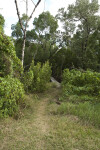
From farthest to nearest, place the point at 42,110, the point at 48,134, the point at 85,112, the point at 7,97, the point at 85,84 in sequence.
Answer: the point at 85,84 < the point at 42,110 < the point at 85,112 < the point at 7,97 < the point at 48,134

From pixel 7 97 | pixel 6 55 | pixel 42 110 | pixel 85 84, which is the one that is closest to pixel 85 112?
pixel 42 110

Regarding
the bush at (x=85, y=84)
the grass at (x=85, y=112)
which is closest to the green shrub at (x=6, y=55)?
the grass at (x=85, y=112)

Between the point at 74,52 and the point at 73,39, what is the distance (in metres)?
1.91

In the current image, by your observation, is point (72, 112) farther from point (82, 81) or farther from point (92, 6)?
point (92, 6)

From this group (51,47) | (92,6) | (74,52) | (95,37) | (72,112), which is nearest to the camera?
(72,112)

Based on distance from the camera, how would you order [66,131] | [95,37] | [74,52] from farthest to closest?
[74,52], [95,37], [66,131]

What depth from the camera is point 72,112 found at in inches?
155

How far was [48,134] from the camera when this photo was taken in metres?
2.80

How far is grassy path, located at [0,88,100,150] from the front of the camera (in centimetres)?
237

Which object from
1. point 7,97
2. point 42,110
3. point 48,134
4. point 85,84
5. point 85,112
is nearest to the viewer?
point 48,134

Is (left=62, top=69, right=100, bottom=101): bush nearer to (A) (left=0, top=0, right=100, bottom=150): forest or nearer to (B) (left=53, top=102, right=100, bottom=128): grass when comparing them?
(A) (left=0, top=0, right=100, bottom=150): forest

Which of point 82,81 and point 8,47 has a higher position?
point 8,47

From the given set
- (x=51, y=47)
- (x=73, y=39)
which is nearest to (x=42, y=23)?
(x=51, y=47)

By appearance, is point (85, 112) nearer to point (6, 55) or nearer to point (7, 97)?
point (7, 97)
